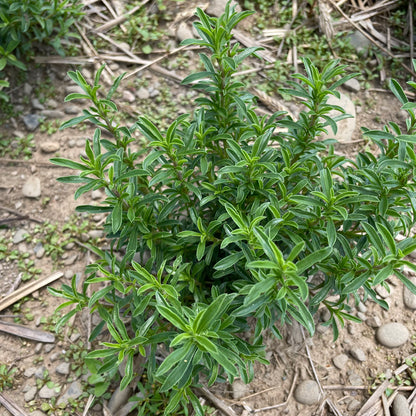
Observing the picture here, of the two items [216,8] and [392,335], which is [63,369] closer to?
[392,335]

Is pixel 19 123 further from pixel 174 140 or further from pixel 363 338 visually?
pixel 363 338

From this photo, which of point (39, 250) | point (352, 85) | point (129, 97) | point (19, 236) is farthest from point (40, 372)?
point (352, 85)

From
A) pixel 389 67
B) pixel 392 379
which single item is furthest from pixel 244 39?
pixel 392 379

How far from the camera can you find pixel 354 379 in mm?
3207

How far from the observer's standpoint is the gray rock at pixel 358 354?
3.26 meters

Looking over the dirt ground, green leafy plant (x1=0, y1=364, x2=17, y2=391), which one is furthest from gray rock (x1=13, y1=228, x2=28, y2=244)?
green leafy plant (x1=0, y1=364, x2=17, y2=391)

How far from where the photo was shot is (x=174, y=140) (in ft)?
8.18

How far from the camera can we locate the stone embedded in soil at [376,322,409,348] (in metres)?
3.27

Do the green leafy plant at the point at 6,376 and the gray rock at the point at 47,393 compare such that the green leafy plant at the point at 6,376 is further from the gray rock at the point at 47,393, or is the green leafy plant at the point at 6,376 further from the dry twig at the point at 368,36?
the dry twig at the point at 368,36

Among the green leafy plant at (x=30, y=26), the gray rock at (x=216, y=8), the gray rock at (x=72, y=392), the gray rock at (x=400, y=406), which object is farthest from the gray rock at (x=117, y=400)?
the gray rock at (x=216, y=8)

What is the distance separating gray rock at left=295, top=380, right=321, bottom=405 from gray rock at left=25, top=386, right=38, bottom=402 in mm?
2004

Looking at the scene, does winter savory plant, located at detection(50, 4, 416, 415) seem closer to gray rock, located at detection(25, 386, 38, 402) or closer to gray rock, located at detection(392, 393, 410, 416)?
gray rock, located at detection(25, 386, 38, 402)

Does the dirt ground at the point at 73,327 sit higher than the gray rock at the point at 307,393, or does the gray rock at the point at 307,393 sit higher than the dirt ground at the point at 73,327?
the dirt ground at the point at 73,327

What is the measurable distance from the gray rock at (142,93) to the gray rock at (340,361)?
3240mm
